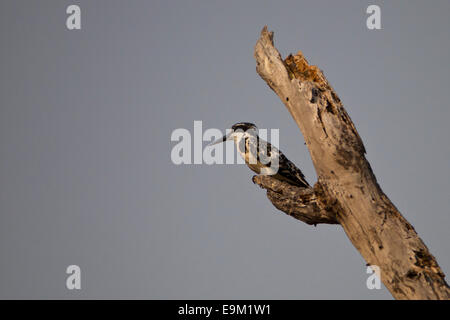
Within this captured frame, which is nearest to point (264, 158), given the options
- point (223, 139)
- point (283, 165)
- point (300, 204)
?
point (283, 165)

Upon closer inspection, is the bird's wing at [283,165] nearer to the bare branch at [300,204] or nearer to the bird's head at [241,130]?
the bird's head at [241,130]

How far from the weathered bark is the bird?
175 centimetres

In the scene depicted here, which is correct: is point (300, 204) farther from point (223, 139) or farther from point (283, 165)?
point (223, 139)

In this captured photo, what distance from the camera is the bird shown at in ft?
25.2

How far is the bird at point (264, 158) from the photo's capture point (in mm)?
7691

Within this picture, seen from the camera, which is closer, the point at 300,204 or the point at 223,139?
the point at 300,204

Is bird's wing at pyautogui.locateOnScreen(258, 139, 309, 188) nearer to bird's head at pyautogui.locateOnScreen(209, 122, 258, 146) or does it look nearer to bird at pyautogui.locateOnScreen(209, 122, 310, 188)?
bird at pyautogui.locateOnScreen(209, 122, 310, 188)

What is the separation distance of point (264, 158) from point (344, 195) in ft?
10.5

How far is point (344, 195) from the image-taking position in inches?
193
